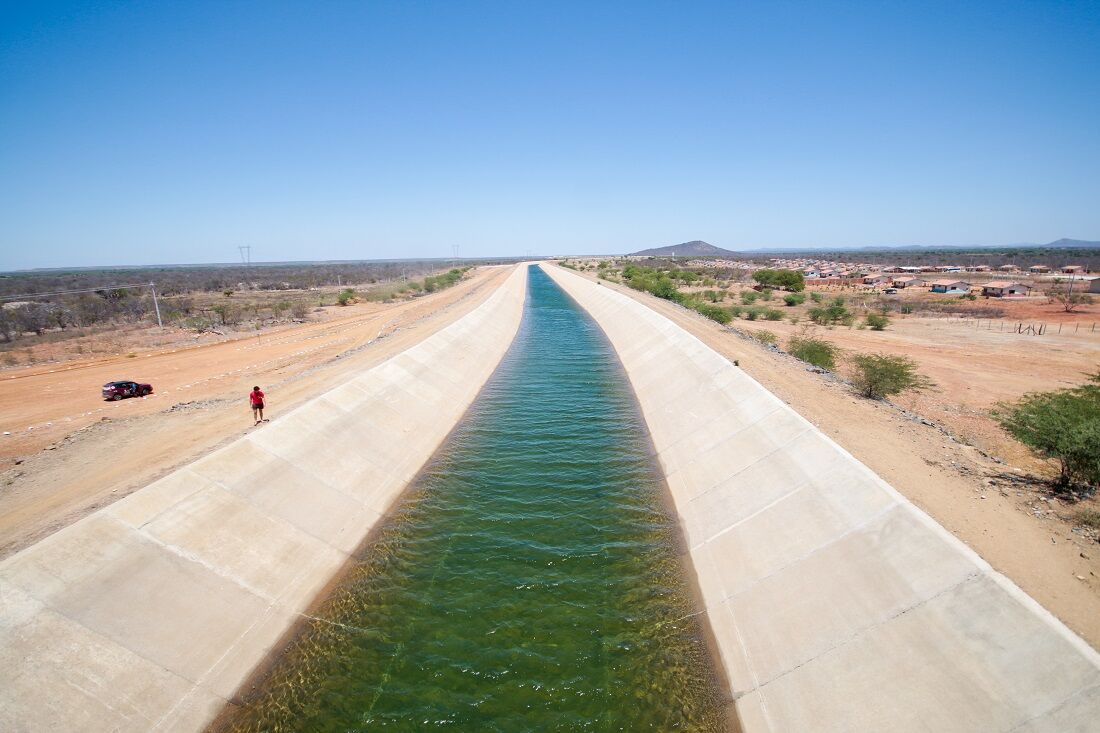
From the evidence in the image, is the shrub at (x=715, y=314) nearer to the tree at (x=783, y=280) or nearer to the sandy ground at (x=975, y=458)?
the sandy ground at (x=975, y=458)

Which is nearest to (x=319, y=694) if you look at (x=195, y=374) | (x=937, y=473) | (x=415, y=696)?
(x=415, y=696)

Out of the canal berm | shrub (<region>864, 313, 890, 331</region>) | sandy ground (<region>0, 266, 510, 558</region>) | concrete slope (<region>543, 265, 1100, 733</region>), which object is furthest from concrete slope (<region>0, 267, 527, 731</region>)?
shrub (<region>864, 313, 890, 331</region>)

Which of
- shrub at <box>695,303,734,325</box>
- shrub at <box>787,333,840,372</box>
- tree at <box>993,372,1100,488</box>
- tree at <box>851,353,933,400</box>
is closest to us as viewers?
tree at <box>993,372,1100,488</box>

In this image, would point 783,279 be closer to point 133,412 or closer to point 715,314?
point 715,314

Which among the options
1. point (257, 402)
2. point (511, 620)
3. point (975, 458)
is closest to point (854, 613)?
point (511, 620)

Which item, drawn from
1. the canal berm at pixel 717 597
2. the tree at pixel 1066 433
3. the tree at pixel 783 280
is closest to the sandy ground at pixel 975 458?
the tree at pixel 1066 433

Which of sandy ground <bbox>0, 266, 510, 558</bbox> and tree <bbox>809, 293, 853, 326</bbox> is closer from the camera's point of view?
sandy ground <bbox>0, 266, 510, 558</bbox>

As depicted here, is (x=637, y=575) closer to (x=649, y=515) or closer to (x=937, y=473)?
(x=649, y=515)

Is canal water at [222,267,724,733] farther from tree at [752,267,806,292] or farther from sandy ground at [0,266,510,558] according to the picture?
tree at [752,267,806,292]
